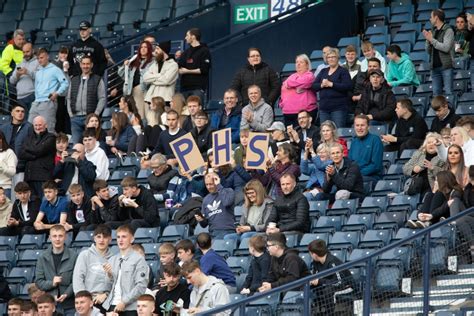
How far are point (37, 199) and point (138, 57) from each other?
337cm

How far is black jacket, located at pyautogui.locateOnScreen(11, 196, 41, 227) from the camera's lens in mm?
18422

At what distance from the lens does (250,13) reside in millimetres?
23906

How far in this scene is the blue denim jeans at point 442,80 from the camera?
19.2 meters

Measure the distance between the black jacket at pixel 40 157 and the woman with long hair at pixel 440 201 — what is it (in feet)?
18.3

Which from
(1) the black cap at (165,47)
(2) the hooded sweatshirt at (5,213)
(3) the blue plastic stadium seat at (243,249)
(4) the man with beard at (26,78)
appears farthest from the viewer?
(4) the man with beard at (26,78)

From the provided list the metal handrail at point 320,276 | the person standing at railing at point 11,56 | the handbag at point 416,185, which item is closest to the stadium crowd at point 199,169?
the handbag at point 416,185

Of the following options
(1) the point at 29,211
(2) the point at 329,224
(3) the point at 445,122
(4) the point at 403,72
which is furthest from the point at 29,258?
(4) the point at 403,72

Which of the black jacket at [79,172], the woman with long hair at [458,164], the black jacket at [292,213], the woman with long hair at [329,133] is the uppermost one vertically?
the woman with long hair at [329,133]

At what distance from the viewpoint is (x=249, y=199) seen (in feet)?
54.5

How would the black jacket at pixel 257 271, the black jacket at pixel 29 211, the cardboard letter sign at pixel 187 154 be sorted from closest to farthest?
the black jacket at pixel 257 271, the cardboard letter sign at pixel 187 154, the black jacket at pixel 29 211

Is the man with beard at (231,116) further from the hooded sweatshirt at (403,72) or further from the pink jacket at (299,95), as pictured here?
the hooded sweatshirt at (403,72)

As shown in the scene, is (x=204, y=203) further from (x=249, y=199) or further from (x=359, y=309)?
(x=359, y=309)

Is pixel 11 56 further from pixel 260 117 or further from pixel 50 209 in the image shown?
pixel 260 117

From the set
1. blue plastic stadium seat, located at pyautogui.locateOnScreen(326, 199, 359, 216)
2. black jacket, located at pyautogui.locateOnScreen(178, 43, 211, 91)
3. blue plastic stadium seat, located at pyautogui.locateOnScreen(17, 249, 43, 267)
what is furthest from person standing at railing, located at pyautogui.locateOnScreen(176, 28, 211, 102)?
blue plastic stadium seat, located at pyautogui.locateOnScreen(326, 199, 359, 216)
